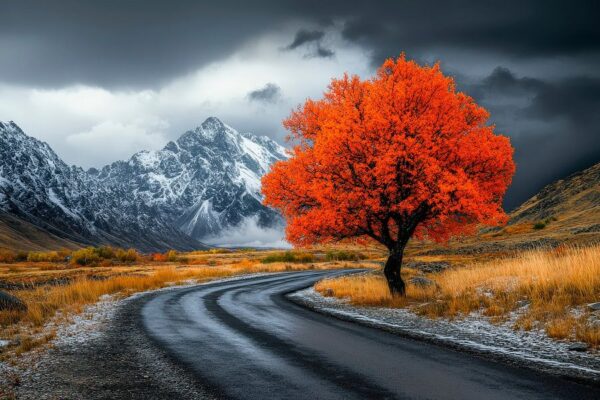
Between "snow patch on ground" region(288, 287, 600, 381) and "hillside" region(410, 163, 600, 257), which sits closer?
"snow patch on ground" region(288, 287, 600, 381)

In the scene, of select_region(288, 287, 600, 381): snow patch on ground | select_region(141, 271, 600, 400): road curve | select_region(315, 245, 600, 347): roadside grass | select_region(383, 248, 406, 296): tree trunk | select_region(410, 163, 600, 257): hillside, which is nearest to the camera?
select_region(141, 271, 600, 400): road curve

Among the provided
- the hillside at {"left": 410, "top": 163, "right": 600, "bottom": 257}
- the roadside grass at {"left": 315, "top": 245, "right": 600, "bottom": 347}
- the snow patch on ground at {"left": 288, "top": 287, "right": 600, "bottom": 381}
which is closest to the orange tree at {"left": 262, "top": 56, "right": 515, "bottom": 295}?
the roadside grass at {"left": 315, "top": 245, "right": 600, "bottom": 347}

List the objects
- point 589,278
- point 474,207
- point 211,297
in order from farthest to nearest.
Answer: point 211,297, point 474,207, point 589,278

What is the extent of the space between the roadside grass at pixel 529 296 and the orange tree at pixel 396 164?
82.7 inches

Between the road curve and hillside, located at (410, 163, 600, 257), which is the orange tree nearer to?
the road curve

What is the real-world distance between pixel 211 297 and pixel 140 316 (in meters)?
8.58

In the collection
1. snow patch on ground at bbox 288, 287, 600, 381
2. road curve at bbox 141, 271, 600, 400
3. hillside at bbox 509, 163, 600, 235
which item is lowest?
snow patch on ground at bbox 288, 287, 600, 381

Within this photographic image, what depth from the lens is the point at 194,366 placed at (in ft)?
31.7

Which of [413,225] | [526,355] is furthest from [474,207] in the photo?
[526,355]

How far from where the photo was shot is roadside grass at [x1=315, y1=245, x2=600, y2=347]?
12484 millimetres

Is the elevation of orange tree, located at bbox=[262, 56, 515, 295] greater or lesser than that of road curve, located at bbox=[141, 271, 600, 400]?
greater

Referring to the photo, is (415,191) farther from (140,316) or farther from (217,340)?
(140,316)

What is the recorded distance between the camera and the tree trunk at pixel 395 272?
2162 centimetres

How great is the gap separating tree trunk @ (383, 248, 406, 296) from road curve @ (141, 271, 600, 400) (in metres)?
6.32
